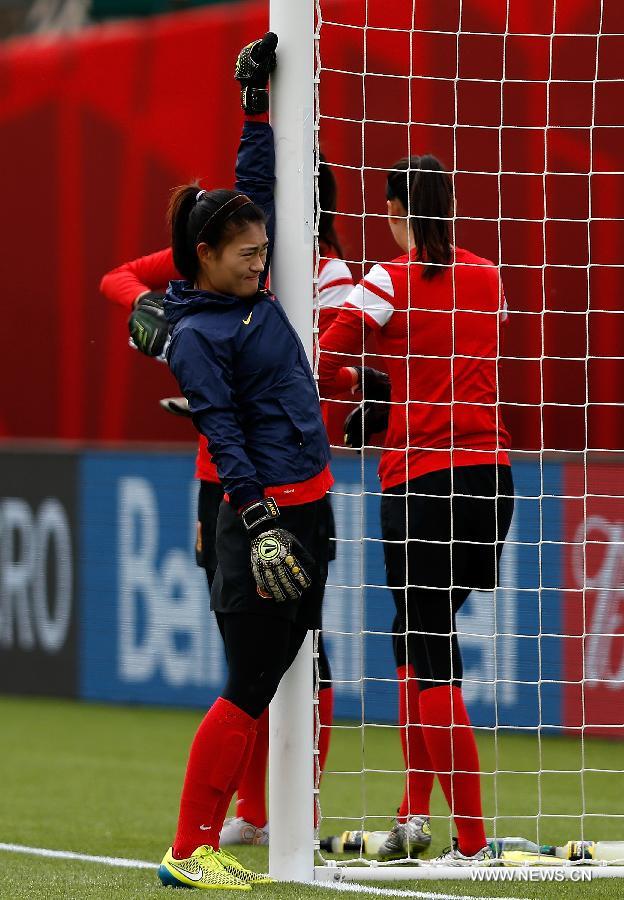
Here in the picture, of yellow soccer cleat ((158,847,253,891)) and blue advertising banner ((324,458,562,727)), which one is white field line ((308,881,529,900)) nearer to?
yellow soccer cleat ((158,847,253,891))

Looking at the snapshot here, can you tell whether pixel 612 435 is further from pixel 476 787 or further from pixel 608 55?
pixel 476 787

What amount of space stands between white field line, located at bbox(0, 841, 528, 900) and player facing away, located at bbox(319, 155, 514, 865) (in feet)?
1.44

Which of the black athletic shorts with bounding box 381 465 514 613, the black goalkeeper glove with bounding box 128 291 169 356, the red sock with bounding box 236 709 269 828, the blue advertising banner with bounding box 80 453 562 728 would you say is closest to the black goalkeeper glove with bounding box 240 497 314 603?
the black athletic shorts with bounding box 381 465 514 613

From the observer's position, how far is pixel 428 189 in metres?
5.18

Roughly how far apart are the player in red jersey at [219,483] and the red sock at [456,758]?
47 cm

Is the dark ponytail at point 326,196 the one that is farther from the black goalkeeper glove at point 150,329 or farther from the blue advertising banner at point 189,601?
the blue advertising banner at point 189,601

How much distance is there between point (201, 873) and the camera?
4.52m

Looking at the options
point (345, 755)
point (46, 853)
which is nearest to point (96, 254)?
point (345, 755)

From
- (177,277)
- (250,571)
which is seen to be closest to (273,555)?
(250,571)

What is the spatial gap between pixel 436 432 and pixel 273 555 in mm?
1022

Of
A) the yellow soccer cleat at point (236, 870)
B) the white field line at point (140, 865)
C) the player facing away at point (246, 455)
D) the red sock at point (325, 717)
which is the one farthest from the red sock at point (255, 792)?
the player facing away at point (246, 455)

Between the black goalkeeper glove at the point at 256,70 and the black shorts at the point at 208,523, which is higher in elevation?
the black goalkeeper glove at the point at 256,70

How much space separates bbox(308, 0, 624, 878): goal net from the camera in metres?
7.16

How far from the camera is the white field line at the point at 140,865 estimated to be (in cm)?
454
